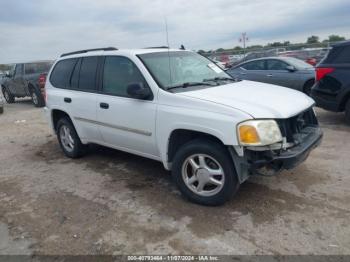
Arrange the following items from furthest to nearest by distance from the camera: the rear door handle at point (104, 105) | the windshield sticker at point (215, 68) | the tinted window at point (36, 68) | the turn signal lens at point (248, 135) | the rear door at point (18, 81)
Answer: the rear door at point (18, 81), the tinted window at point (36, 68), the windshield sticker at point (215, 68), the rear door handle at point (104, 105), the turn signal lens at point (248, 135)

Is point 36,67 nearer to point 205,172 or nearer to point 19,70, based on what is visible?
point 19,70

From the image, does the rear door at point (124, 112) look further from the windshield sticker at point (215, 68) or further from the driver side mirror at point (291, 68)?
the driver side mirror at point (291, 68)

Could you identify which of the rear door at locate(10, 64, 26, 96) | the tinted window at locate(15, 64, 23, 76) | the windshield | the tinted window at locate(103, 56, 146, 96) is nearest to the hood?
the windshield

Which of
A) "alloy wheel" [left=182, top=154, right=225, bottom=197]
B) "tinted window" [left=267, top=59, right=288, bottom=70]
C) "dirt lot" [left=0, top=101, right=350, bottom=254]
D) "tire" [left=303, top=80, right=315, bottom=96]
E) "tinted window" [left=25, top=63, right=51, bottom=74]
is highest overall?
"tinted window" [left=25, top=63, right=51, bottom=74]

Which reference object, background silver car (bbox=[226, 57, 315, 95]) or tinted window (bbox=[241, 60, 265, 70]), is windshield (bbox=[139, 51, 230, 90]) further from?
tinted window (bbox=[241, 60, 265, 70])

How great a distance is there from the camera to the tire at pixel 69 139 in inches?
236

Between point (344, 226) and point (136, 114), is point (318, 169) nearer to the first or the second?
→ point (344, 226)

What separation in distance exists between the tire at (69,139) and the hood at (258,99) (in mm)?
2661

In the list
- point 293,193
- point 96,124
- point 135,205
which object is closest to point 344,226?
point 293,193

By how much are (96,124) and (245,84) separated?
2209 millimetres

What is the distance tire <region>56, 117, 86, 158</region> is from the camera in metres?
5.98

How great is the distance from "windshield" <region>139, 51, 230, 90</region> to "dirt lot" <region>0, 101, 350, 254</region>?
1.38 meters

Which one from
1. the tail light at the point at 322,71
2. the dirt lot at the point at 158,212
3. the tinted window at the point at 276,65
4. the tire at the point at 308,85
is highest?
the tinted window at the point at 276,65

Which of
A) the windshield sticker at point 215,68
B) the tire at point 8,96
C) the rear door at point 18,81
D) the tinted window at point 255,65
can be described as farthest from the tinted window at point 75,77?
the tire at point 8,96
